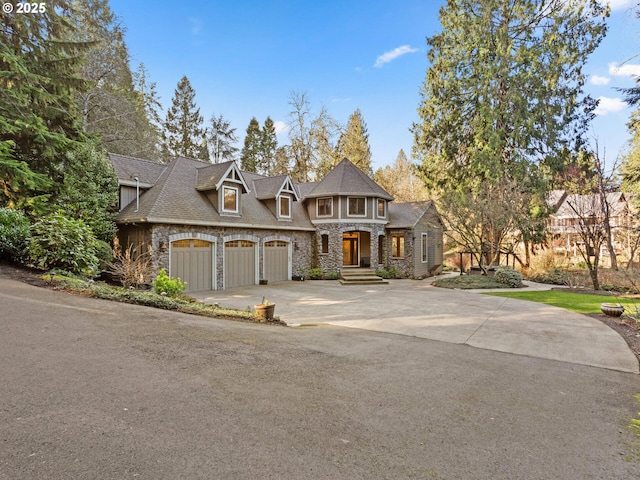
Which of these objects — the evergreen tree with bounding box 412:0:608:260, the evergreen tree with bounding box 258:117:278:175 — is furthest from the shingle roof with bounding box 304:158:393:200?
the evergreen tree with bounding box 258:117:278:175

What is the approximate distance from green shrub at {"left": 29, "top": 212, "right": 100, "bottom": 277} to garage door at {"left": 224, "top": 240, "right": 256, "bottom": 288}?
234 inches

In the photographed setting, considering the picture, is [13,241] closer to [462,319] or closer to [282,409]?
[282,409]

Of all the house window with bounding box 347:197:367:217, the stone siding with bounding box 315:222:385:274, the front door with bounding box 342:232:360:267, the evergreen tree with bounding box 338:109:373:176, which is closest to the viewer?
the stone siding with bounding box 315:222:385:274

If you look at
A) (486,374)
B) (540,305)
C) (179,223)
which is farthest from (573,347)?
(179,223)

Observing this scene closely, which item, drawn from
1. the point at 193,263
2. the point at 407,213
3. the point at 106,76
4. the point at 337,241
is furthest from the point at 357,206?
the point at 106,76

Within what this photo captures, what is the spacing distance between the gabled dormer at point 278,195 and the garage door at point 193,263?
15.7ft

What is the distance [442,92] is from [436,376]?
2174 cm

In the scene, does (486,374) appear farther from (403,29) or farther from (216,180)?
(403,29)

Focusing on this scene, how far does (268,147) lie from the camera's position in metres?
38.6

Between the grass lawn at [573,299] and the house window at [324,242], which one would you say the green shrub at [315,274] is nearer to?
the house window at [324,242]

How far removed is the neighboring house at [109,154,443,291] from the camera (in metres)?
13.4

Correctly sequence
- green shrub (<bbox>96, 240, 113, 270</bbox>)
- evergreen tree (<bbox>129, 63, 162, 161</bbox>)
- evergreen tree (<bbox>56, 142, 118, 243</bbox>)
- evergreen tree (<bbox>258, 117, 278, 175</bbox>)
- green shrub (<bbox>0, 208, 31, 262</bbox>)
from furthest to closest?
evergreen tree (<bbox>258, 117, 278, 175</bbox>)
evergreen tree (<bbox>129, 63, 162, 161</bbox>)
evergreen tree (<bbox>56, 142, 118, 243</bbox>)
green shrub (<bbox>96, 240, 113, 270</bbox>)
green shrub (<bbox>0, 208, 31, 262</bbox>)

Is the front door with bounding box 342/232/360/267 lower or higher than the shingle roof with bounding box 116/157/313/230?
lower

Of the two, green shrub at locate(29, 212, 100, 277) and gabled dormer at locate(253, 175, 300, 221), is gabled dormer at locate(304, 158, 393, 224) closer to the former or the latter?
gabled dormer at locate(253, 175, 300, 221)
